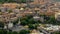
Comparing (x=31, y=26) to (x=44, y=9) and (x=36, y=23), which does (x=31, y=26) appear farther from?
(x=44, y=9)

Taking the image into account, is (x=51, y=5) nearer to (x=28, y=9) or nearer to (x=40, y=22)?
(x=28, y=9)

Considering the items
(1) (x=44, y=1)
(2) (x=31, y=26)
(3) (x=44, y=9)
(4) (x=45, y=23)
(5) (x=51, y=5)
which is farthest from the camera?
(1) (x=44, y=1)

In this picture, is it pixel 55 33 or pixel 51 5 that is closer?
pixel 55 33

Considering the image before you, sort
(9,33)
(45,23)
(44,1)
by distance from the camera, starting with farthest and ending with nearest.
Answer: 1. (44,1)
2. (45,23)
3. (9,33)

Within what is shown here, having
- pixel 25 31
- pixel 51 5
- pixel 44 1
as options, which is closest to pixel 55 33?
pixel 25 31

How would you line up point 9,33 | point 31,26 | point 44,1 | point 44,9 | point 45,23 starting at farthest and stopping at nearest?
point 44,1, point 44,9, point 45,23, point 31,26, point 9,33

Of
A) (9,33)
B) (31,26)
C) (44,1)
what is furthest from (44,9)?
(9,33)
